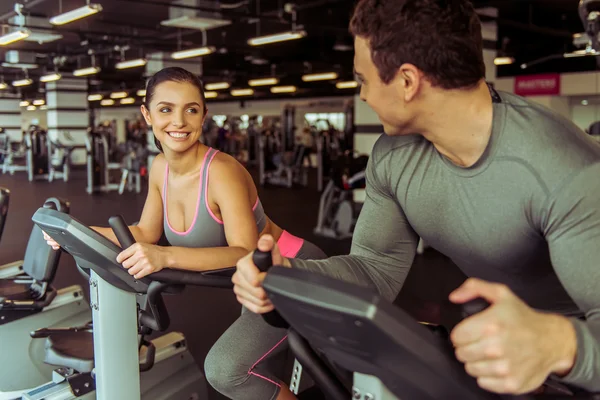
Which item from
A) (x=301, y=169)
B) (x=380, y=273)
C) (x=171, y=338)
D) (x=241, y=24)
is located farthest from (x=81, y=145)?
(x=380, y=273)

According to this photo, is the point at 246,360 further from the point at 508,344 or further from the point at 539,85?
the point at 539,85

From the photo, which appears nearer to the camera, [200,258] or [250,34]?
[200,258]

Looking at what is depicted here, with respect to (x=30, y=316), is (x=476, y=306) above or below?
above

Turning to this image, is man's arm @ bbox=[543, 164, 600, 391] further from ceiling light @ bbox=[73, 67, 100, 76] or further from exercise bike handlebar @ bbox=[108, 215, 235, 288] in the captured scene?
ceiling light @ bbox=[73, 67, 100, 76]

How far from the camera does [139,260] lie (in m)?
1.35

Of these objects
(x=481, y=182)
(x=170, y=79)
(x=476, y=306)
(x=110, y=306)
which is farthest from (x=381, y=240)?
(x=170, y=79)

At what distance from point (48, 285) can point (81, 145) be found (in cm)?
1484

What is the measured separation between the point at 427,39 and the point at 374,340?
496 mm

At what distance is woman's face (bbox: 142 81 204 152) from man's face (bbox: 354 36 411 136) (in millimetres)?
823

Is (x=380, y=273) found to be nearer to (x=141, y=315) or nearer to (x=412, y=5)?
(x=412, y=5)

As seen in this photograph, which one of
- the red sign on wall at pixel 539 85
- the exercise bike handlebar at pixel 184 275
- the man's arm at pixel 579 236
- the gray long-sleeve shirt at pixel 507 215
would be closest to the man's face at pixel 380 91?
the gray long-sleeve shirt at pixel 507 215

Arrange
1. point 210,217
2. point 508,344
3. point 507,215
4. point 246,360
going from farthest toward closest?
1. point 210,217
2. point 246,360
3. point 507,215
4. point 508,344

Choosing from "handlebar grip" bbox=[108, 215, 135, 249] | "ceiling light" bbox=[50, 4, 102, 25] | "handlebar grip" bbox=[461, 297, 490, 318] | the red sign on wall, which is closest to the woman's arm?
"handlebar grip" bbox=[108, 215, 135, 249]

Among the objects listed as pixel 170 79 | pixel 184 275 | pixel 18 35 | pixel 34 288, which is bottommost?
pixel 34 288
